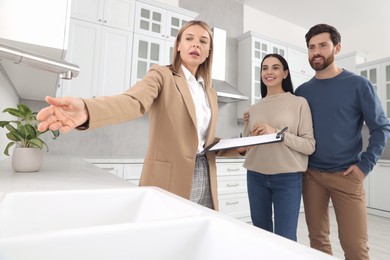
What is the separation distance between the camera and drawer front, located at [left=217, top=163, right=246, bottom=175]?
2.90 meters

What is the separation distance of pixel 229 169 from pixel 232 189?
0.24m

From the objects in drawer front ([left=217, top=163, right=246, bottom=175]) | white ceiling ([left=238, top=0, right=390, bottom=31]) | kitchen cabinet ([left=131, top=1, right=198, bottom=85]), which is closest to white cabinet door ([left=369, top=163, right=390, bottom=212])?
drawer front ([left=217, top=163, right=246, bottom=175])

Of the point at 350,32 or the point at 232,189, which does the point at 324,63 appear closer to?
the point at 232,189

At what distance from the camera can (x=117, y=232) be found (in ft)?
1.27

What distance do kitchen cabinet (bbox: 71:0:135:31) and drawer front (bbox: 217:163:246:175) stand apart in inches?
70.2

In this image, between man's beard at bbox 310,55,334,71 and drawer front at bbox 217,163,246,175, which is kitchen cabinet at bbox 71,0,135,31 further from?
man's beard at bbox 310,55,334,71

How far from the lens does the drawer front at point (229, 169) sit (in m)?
2.90

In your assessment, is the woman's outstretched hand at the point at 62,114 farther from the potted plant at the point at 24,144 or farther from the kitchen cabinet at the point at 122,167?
the kitchen cabinet at the point at 122,167

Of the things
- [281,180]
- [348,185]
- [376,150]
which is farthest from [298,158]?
[376,150]

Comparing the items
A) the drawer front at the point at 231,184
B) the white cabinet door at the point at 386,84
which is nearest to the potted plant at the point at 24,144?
the drawer front at the point at 231,184

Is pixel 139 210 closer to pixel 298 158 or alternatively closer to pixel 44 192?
pixel 44 192

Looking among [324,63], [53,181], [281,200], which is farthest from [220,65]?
[53,181]

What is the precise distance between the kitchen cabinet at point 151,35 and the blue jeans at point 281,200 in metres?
1.87

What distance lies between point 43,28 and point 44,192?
545 mm
